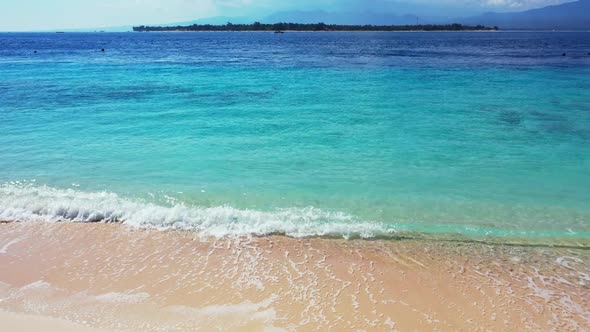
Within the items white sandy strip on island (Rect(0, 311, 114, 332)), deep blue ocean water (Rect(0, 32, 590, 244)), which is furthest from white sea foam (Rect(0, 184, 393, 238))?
white sandy strip on island (Rect(0, 311, 114, 332))

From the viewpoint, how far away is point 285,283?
20.5ft

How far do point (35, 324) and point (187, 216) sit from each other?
11.5 ft

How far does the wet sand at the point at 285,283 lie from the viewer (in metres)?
5.47

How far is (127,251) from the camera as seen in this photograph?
287 inches

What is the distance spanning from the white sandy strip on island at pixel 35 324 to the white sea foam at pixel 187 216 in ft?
9.60

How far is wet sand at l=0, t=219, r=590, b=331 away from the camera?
215 inches

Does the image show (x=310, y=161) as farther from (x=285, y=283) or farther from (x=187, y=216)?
(x=285, y=283)

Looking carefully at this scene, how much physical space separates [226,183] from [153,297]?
4720mm

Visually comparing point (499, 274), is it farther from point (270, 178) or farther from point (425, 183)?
point (270, 178)

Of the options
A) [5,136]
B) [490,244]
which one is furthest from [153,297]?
[5,136]

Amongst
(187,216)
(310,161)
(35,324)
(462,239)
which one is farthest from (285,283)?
(310,161)

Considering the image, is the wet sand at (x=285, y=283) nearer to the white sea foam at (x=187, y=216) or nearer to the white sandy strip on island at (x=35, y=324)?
the white sandy strip on island at (x=35, y=324)

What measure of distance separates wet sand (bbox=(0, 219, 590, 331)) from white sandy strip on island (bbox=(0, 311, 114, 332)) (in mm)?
78

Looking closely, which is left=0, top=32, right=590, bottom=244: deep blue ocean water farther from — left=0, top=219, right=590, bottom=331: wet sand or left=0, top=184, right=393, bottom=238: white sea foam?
left=0, top=219, right=590, bottom=331: wet sand
